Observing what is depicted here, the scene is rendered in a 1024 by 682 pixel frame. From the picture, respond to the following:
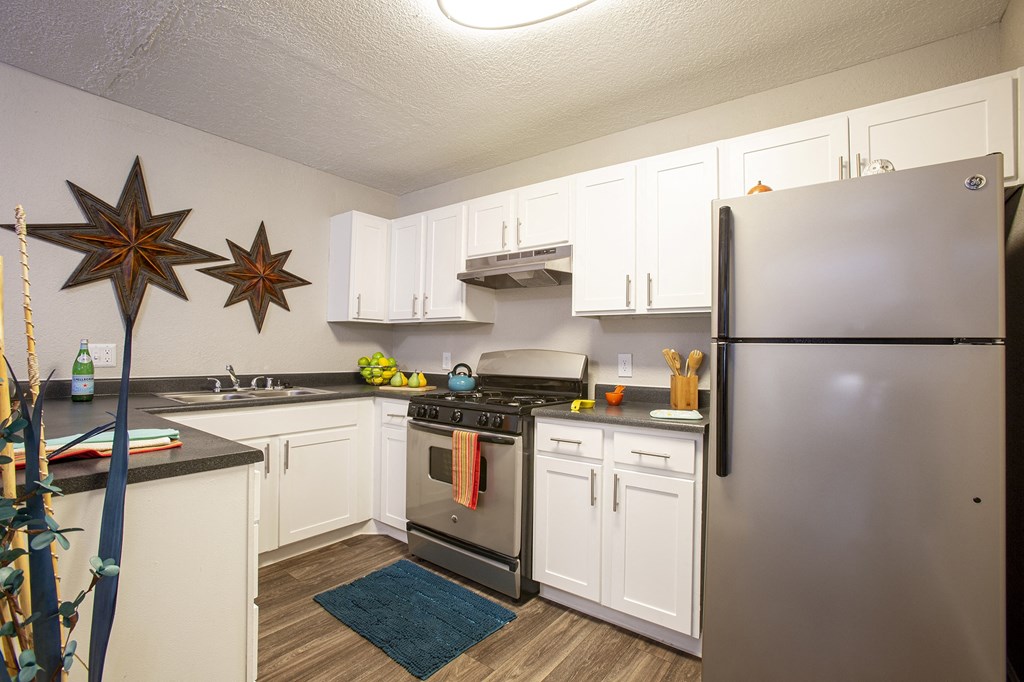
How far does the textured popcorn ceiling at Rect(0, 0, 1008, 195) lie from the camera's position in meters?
1.86

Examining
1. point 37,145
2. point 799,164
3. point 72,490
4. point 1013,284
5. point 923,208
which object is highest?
point 37,145

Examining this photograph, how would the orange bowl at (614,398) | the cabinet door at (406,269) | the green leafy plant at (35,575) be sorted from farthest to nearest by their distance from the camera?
the cabinet door at (406,269) → the orange bowl at (614,398) → the green leafy plant at (35,575)

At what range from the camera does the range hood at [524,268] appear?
2.60 metres

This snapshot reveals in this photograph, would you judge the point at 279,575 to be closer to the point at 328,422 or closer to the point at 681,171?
the point at 328,422

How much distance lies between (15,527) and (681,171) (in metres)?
2.41

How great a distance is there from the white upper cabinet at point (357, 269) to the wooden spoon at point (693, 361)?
2.25 m

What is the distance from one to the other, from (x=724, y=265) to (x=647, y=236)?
72 cm

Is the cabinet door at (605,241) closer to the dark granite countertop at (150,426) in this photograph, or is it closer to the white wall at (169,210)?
the dark granite countertop at (150,426)

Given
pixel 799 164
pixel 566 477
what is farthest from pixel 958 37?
pixel 566 477

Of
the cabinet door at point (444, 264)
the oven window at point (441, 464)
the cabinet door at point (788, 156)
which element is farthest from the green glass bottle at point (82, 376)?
the cabinet door at point (788, 156)

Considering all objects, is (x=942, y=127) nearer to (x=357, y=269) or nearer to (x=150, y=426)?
(x=150, y=426)

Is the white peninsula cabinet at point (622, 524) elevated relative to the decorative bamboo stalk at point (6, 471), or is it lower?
lower

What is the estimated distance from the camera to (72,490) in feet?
3.11

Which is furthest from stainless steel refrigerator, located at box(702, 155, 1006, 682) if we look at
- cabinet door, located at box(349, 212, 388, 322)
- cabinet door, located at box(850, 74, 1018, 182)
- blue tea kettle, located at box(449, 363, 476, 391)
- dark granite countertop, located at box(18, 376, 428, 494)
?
cabinet door, located at box(349, 212, 388, 322)
